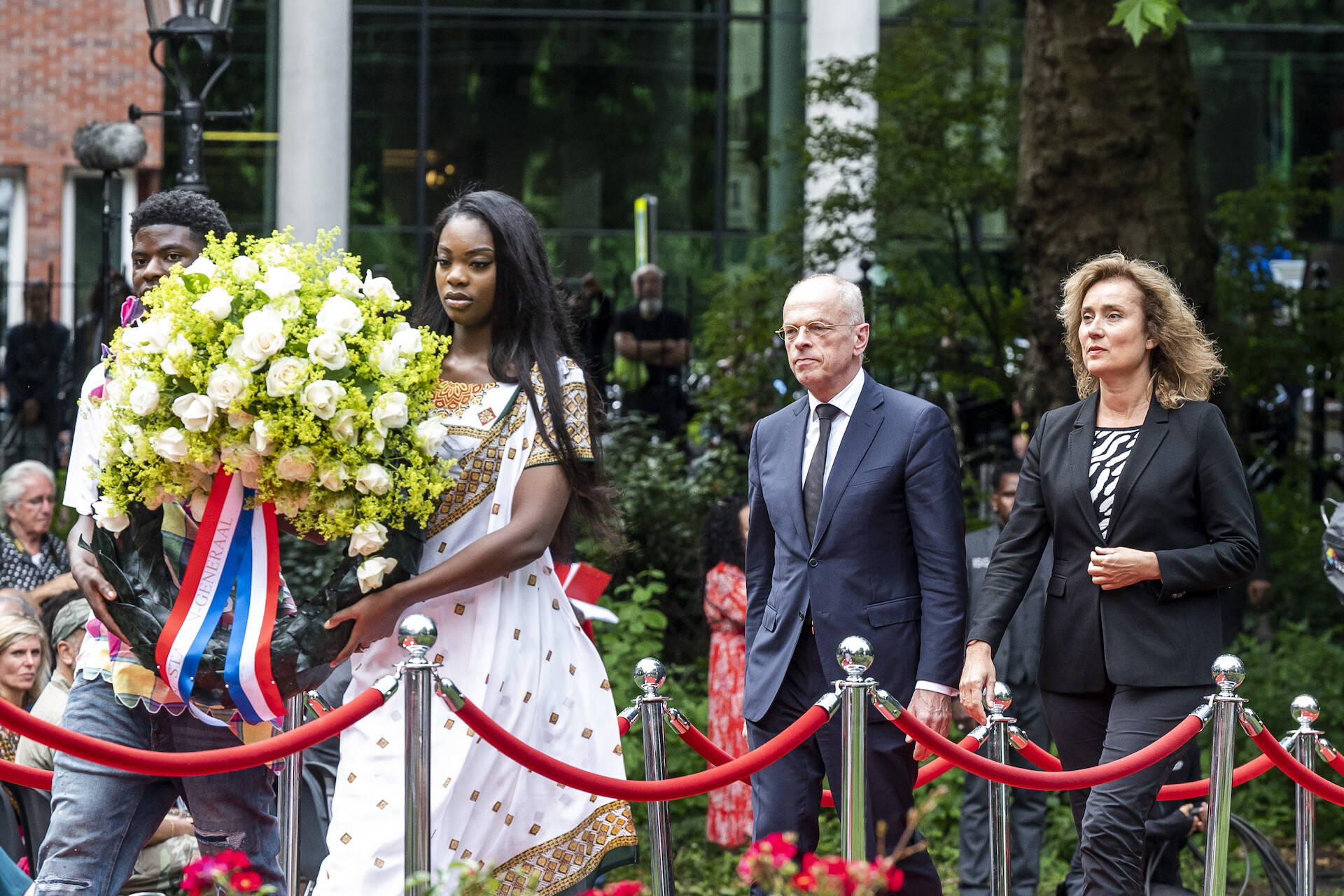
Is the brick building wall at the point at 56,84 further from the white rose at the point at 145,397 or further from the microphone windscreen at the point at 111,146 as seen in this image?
the white rose at the point at 145,397

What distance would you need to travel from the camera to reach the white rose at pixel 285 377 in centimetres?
385

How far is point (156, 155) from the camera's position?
2014 centimetres

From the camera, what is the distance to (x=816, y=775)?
4.95m

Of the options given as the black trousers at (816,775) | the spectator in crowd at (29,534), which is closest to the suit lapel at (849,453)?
the black trousers at (816,775)

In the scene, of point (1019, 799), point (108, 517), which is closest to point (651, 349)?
point (1019, 799)

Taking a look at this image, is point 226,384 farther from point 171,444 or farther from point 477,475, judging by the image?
point 477,475

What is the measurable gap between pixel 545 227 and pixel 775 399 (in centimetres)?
880

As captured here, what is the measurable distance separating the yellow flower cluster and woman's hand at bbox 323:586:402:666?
0.13m

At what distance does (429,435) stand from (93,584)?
93 centimetres

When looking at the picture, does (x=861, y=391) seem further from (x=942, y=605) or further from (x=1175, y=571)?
(x=1175, y=571)

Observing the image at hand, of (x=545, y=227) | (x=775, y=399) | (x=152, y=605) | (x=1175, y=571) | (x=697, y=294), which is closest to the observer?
(x=152, y=605)

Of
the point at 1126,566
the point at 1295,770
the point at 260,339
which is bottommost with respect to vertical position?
the point at 1295,770

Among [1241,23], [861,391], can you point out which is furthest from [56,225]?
[861,391]

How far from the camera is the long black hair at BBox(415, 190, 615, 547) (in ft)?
14.2
